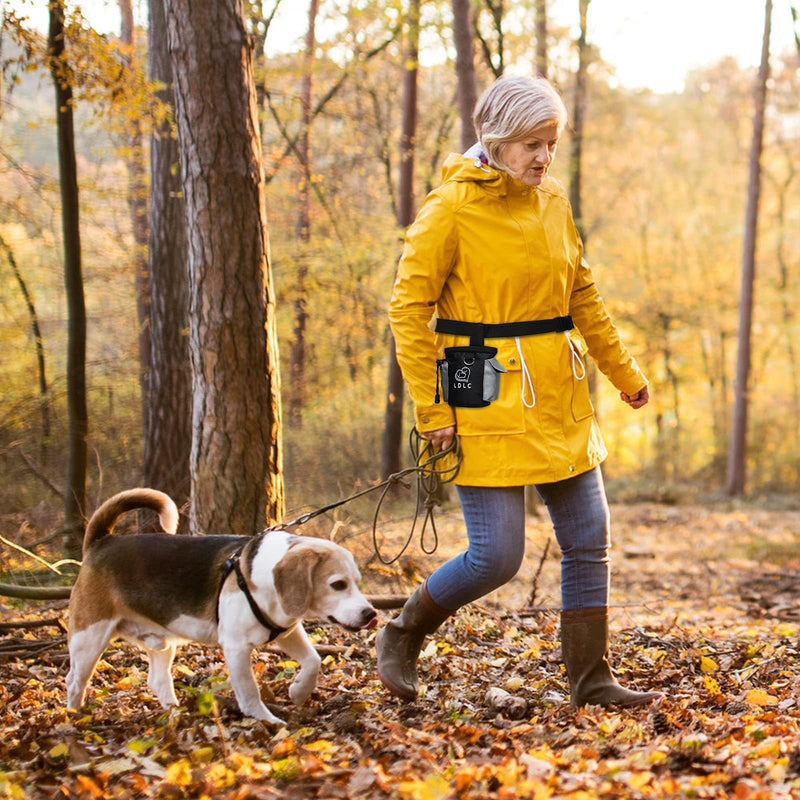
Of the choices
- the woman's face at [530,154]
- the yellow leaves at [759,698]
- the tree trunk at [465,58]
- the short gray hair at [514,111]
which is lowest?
the yellow leaves at [759,698]

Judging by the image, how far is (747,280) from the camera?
18484 millimetres

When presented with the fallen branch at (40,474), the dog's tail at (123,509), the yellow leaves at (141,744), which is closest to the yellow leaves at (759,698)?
the yellow leaves at (141,744)

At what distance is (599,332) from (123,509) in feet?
7.54

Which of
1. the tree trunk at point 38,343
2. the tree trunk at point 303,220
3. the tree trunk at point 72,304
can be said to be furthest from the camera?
the tree trunk at point 303,220

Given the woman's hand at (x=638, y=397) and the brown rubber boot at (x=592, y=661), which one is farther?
the woman's hand at (x=638, y=397)

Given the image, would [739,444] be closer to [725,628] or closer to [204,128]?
[725,628]

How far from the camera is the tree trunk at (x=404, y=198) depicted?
12195mm

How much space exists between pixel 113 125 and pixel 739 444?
605 inches

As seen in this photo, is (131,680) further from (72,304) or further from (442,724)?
(72,304)

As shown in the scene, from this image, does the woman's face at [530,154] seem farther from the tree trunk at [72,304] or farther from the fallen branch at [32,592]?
the tree trunk at [72,304]

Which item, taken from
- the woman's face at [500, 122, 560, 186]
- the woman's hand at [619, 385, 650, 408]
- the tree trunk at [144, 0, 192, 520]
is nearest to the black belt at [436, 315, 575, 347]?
the woman's face at [500, 122, 560, 186]

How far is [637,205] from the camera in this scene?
2759 centimetres

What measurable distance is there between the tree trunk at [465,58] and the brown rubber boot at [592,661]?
7.27 m

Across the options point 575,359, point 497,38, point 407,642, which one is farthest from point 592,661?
point 497,38
